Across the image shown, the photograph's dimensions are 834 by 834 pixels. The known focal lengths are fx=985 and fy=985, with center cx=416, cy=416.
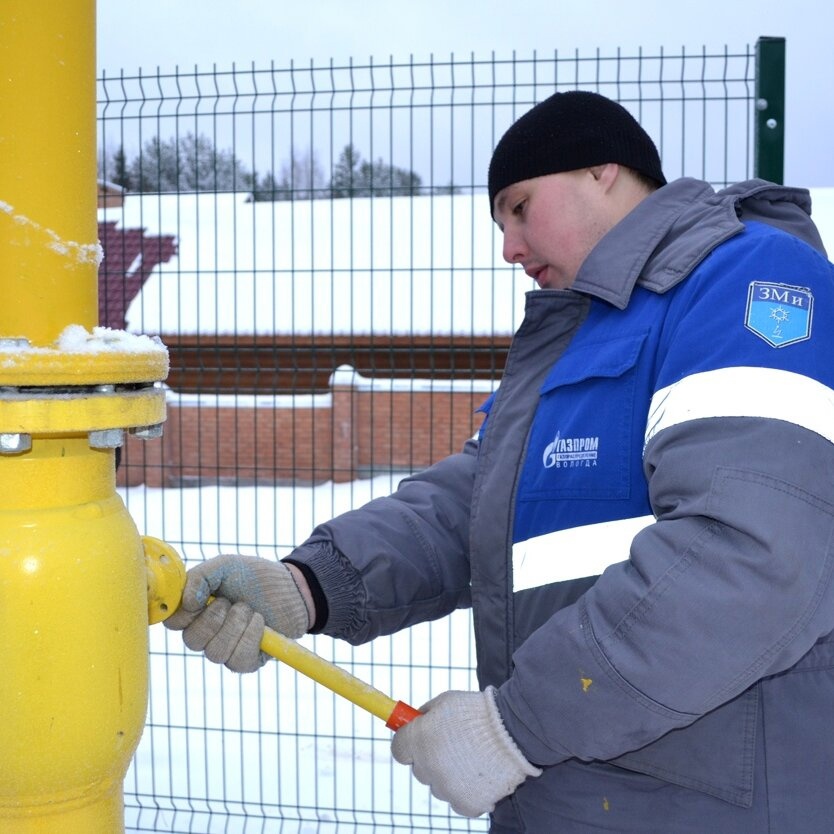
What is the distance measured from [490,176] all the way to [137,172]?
274 cm

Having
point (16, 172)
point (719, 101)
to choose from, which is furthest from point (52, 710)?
point (719, 101)

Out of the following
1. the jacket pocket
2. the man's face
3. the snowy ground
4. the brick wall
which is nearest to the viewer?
the jacket pocket

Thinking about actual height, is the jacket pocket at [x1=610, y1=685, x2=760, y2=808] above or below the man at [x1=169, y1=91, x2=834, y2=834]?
below

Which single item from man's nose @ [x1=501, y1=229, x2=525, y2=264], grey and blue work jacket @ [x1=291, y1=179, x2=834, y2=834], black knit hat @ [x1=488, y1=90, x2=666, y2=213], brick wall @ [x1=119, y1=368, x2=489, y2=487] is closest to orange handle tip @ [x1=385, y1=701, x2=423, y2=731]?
grey and blue work jacket @ [x1=291, y1=179, x2=834, y2=834]

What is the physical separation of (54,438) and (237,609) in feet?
2.90

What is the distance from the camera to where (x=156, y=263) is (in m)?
4.33

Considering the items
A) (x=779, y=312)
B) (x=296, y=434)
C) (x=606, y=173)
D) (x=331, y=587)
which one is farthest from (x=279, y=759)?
(x=296, y=434)

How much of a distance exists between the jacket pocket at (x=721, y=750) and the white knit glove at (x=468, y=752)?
0.22m

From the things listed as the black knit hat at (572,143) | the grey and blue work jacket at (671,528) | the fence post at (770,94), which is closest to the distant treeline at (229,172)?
the fence post at (770,94)

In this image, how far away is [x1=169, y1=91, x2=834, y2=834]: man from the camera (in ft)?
4.09

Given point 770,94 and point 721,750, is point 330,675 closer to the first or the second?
point 721,750

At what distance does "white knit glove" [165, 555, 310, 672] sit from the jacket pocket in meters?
0.68

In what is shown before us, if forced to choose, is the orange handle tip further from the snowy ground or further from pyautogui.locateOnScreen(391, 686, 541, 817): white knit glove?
the snowy ground

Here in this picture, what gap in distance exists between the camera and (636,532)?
4.83ft
